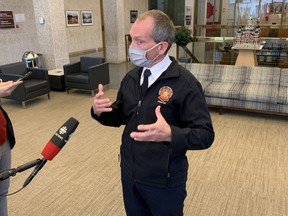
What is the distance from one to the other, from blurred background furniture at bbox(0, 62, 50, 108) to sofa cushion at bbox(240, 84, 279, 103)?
3.92 metres

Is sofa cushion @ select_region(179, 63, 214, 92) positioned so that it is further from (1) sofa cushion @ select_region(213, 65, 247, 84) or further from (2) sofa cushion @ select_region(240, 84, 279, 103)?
(2) sofa cushion @ select_region(240, 84, 279, 103)

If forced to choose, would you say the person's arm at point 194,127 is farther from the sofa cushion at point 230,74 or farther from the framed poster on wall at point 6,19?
the framed poster on wall at point 6,19

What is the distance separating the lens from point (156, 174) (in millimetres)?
1466

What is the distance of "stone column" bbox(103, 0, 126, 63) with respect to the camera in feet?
31.6

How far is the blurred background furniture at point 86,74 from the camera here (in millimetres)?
6195

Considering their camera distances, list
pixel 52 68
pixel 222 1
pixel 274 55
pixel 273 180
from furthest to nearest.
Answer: pixel 222 1 → pixel 274 55 → pixel 52 68 → pixel 273 180

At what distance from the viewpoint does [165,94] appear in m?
1.39

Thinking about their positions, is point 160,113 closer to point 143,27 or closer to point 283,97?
point 143,27

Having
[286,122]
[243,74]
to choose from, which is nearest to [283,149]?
[286,122]

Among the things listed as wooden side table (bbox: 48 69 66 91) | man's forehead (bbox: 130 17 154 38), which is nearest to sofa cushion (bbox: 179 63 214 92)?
wooden side table (bbox: 48 69 66 91)

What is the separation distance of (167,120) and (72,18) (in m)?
10.7

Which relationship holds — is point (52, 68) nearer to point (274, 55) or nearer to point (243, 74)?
point (243, 74)

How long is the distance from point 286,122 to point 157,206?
154 inches

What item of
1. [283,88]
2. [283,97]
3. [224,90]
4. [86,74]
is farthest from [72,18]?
[283,97]
